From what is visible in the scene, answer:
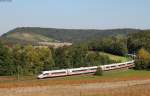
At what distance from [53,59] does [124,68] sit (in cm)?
2153

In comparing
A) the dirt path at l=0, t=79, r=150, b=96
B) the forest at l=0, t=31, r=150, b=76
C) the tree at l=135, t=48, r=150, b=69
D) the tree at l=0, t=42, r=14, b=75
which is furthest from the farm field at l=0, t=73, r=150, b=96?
the tree at l=135, t=48, r=150, b=69

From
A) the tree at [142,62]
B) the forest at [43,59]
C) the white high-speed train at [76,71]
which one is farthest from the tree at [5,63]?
the tree at [142,62]

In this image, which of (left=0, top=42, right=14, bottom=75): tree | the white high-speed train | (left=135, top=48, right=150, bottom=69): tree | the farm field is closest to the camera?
the farm field

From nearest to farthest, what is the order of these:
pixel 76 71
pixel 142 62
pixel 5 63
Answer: pixel 76 71
pixel 5 63
pixel 142 62

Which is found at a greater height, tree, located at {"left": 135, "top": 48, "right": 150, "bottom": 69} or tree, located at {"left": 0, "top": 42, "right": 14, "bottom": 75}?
tree, located at {"left": 0, "top": 42, "right": 14, "bottom": 75}

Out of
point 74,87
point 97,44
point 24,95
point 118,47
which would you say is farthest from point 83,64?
point 24,95

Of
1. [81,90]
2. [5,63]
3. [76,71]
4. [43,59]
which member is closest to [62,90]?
[81,90]

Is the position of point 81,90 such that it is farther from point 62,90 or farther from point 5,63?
point 5,63

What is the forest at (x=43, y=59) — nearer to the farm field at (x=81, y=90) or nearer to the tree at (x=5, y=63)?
the tree at (x=5, y=63)

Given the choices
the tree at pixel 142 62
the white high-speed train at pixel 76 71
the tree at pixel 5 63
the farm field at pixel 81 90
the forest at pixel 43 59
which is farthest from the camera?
the tree at pixel 142 62

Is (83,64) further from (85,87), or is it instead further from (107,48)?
(85,87)

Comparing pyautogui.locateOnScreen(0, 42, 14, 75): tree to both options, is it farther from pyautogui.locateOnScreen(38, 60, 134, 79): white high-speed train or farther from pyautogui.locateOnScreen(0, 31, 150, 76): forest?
pyautogui.locateOnScreen(38, 60, 134, 79): white high-speed train

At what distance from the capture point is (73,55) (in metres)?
134

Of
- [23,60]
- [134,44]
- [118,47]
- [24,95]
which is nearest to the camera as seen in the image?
[24,95]
